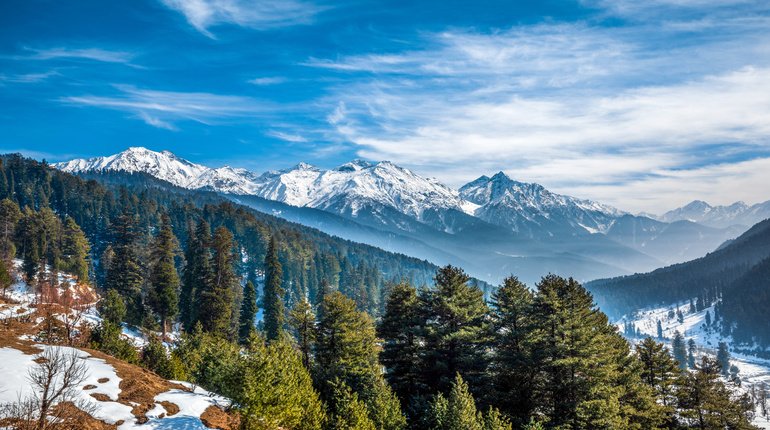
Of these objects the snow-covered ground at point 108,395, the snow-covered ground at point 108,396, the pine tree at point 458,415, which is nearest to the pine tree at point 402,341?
the pine tree at point 458,415

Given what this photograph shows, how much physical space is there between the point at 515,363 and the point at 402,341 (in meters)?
12.0

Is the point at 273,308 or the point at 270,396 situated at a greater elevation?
the point at 273,308

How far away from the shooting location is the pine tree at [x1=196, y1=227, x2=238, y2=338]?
219 feet

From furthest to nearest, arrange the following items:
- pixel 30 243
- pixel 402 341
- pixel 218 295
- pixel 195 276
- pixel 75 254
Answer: pixel 75 254
pixel 30 243
pixel 195 276
pixel 218 295
pixel 402 341

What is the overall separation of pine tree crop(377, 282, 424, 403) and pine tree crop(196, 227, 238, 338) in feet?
99.5

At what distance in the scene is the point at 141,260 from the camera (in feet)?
342

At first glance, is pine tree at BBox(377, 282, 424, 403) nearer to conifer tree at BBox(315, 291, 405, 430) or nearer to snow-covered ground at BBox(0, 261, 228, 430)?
conifer tree at BBox(315, 291, 405, 430)

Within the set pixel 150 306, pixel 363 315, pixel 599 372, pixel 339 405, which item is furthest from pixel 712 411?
pixel 150 306

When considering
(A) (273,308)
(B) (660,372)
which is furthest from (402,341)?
(A) (273,308)

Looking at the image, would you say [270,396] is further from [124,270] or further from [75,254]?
[75,254]

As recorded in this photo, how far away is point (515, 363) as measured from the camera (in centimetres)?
3950

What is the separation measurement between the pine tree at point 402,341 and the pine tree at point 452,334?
1125mm

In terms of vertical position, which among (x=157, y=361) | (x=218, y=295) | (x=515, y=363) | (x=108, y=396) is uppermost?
(x=218, y=295)

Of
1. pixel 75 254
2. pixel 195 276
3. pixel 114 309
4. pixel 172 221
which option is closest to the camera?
pixel 114 309
